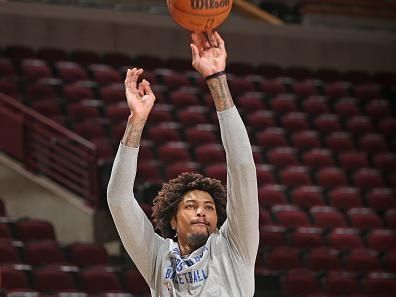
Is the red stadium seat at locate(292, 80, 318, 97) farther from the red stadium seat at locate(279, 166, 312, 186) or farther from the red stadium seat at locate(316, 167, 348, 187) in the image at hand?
the red stadium seat at locate(279, 166, 312, 186)

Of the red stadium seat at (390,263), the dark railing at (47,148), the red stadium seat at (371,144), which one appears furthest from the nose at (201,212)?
the red stadium seat at (371,144)

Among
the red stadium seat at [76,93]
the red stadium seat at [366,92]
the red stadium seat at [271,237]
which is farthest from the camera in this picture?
the red stadium seat at [366,92]

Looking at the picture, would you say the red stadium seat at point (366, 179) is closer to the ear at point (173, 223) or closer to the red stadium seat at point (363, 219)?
the red stadium seat at point (363, 219)

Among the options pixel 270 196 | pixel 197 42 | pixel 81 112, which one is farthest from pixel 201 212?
pixel 81 112

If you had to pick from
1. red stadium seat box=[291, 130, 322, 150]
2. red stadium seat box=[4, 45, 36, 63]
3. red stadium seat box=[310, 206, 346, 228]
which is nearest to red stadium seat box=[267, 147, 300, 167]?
red stadium seat box=[291, 130, 322, 150]

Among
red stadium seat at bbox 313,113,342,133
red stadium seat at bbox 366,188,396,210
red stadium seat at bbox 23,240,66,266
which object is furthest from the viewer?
red stadium seat at bbox 313,113,342,133

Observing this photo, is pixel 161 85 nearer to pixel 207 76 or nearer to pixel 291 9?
pixel 291 9

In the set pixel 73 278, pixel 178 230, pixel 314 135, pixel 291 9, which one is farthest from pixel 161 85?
pixel 178 230

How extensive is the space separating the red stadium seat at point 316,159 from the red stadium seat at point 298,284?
8.46 ft

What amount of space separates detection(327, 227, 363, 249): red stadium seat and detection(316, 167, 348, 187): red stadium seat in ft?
3.68

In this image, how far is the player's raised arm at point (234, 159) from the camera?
305 cm

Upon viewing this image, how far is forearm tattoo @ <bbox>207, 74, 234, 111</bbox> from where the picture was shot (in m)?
3.10

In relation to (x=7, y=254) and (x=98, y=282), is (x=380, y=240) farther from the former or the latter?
(x=7, y=254)

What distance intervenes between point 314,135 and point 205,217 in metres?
8.32
